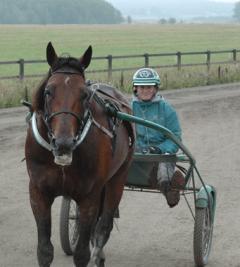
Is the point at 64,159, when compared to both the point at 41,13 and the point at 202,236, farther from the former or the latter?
the point at 41,13

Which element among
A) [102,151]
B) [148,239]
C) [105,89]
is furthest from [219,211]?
[102,151]

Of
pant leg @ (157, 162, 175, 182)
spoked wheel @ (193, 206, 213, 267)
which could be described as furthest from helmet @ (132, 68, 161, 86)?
spoked wheel @ (193, 206, 213, 267)

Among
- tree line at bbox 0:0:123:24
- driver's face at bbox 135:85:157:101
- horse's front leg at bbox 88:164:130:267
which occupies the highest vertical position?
driver's face at bbox 135:85:157:101

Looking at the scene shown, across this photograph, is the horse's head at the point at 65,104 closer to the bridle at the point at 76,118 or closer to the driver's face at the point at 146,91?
the bridle at the point at 76,118

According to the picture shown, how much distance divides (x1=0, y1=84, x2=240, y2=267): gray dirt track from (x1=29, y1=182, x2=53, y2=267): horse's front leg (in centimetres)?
98

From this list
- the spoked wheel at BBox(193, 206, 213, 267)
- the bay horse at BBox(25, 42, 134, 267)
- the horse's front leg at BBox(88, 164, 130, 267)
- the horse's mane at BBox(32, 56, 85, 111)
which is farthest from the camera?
the spoked wheel at BBox(193, 206, 213, 267)

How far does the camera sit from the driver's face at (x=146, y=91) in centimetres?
588

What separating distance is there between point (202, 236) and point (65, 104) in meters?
2.13

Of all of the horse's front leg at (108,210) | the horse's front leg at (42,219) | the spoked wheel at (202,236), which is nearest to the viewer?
the horse's front leg at (42,219)

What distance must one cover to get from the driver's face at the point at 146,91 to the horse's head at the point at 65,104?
4.73 ft

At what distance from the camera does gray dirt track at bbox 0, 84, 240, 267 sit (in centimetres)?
591

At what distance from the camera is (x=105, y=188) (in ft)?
17.5

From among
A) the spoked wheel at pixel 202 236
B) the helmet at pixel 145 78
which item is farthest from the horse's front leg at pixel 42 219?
the helmet at pixel 145 78

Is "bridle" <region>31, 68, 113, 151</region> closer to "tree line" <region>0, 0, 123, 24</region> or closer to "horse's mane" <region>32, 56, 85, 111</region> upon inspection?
"horse's mane" <region>32, 56, 85, 111</region>
